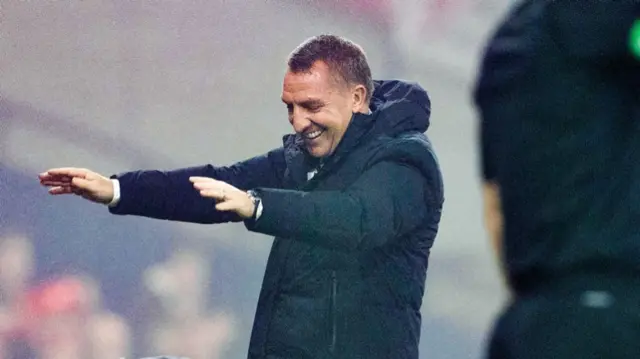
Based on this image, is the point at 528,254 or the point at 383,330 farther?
the point at 383,330

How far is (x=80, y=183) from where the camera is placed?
177 cm

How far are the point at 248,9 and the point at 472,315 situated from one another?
1.13 m

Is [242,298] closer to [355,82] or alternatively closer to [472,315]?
[472,315]

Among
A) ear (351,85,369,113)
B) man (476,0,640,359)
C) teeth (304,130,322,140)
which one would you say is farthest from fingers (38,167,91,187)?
man (476,0,640,359)

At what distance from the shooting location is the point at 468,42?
9.26ft

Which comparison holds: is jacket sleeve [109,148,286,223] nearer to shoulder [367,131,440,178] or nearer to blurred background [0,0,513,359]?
shoulder [367,131,440,178]

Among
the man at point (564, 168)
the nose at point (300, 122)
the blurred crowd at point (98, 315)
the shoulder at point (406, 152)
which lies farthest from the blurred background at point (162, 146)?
the man at point (564, 168)

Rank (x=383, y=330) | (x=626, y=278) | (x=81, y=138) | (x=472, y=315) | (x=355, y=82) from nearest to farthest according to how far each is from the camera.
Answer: (x=626, y=278) < (x=383, y=330) < (x=355, y=82) < (x=81, y=138) < (x=472, y=315)

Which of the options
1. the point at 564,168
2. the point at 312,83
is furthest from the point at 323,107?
the point at 564,168

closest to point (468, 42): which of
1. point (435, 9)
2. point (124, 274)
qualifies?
point (435, 9)

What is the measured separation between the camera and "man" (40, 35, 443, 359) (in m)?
1.73

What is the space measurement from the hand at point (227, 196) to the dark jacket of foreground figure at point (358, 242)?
181 mm

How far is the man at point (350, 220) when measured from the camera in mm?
1733

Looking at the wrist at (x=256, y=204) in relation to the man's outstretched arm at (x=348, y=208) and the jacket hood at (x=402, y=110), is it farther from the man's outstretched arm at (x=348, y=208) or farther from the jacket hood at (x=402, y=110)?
the jacket hood at (x=402, y=110)
